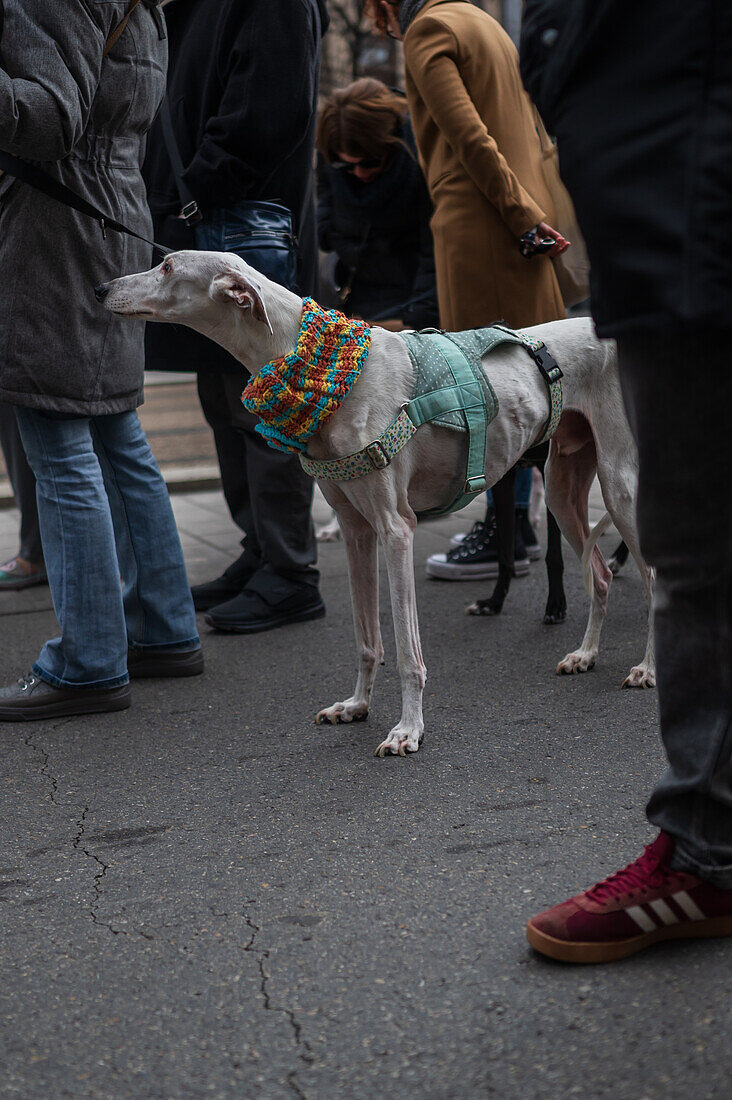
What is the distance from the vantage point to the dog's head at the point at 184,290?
335 centimetres

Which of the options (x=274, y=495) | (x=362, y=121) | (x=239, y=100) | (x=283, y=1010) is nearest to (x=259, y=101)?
(x=239, y=100)

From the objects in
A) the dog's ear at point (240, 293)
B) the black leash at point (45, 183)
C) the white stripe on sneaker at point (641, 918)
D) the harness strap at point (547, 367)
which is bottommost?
the white stripe on sneaker at point (641, 918)

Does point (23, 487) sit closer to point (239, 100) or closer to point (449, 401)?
point (239, 100)

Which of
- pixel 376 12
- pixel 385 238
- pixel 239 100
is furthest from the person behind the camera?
pixel 385 238

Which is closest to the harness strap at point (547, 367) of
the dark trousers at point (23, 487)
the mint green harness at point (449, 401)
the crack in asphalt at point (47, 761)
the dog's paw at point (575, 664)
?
the mint green harness at point (449, 401)

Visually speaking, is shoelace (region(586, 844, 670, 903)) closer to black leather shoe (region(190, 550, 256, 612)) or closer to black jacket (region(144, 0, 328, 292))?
black jacket (region(144, 0, 328, 292))

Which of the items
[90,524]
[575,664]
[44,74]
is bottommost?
[575,664]

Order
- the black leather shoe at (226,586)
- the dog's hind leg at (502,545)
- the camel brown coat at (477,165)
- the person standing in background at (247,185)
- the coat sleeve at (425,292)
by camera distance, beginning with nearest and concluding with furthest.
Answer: the person standing in background at (247,185)
the camel brown coat at (477,165)
the dog's hind leg at (502,545)
the black leather shoe at (226,586)
the coat sleeve at (425,292)

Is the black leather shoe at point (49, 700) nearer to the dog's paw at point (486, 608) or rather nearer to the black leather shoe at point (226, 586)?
the black leather shoe at point (226, 586)

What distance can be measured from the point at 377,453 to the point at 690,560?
141 centimetres

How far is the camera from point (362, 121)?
19.3 ft

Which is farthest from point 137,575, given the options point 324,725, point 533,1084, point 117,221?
point 533,1084

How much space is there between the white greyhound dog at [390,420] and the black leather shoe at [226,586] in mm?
1506

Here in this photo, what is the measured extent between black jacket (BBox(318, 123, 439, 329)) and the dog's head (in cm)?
264
